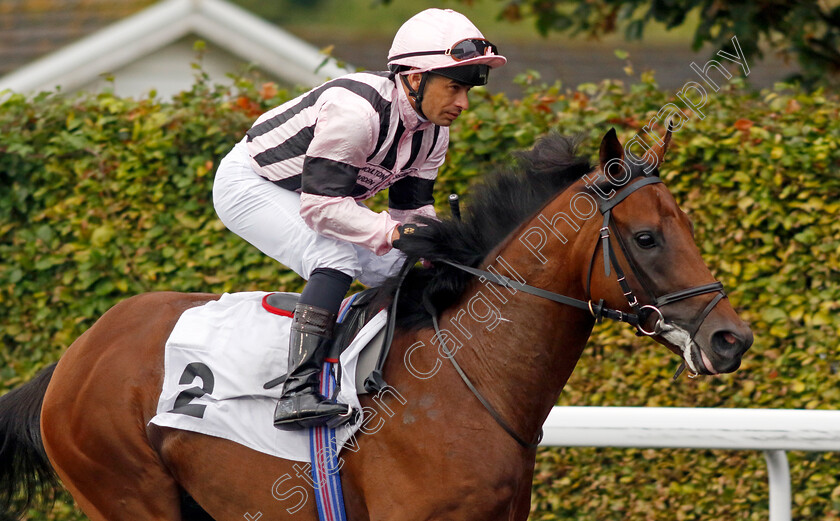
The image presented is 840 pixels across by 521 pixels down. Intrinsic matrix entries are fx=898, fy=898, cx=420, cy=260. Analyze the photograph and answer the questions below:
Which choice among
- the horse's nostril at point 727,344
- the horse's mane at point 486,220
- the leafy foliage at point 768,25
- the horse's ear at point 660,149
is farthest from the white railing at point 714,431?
the leafy foliage at point 768,25

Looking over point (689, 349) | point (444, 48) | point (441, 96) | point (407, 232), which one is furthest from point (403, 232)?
point (689, 349)

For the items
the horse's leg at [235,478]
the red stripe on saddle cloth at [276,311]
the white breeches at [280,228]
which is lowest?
the horse's leg at [235,478]

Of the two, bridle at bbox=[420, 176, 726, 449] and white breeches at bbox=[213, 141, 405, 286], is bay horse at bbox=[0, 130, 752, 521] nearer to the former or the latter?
bridle at bbox=[420, 176, 726, 449]

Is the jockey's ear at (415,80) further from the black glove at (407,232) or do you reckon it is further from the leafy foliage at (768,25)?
the leafy foliage at (768,25)

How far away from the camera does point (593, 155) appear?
14.2 ft

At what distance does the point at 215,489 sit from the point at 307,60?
595cm

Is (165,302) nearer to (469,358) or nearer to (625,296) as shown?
(469,358)

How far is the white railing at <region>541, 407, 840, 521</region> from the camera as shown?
10.6ft

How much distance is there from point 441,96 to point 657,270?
2.86 ft

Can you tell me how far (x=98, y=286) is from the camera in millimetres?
4699

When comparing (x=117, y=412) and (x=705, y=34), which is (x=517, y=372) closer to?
(x=117, y=412)

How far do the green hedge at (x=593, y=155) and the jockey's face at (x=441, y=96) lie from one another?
1.35 m

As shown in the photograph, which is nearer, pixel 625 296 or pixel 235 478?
pixel 625 296

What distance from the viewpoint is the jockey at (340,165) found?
9.06 feet
